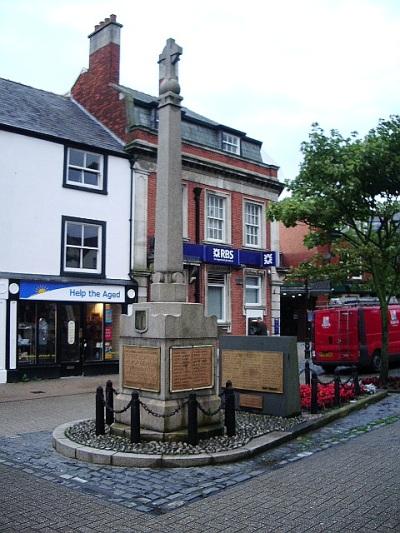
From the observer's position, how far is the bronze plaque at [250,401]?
1043cm

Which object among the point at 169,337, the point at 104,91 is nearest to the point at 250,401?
the point at 169,337

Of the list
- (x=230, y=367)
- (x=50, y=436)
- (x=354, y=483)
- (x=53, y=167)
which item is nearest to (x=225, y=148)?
(x=53, y=167)

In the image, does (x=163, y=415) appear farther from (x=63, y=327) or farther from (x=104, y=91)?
(x=104, y=91)

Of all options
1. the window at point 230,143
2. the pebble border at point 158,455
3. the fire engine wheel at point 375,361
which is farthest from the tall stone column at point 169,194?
the window at point 230,143

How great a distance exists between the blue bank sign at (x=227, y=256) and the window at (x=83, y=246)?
3271mm

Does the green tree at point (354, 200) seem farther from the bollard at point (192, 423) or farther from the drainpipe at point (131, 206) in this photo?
the bollard at point (192, 423)

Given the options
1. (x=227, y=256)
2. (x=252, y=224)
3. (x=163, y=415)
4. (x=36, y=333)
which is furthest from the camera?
(x=252, y=224)

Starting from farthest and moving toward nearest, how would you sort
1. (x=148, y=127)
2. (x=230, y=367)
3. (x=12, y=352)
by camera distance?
1. (x=148, y=127)
2. (x=12, y=352)
3. (x=230, y=367)

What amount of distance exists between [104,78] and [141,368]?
1759cm

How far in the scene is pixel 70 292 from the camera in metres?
18.2

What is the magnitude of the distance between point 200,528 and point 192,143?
18.8 metres

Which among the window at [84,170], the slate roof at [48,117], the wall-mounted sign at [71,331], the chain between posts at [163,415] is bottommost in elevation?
the chain between posts at [163,415]

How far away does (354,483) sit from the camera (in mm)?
6430

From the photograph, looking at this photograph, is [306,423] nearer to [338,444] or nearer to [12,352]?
[338,444]
